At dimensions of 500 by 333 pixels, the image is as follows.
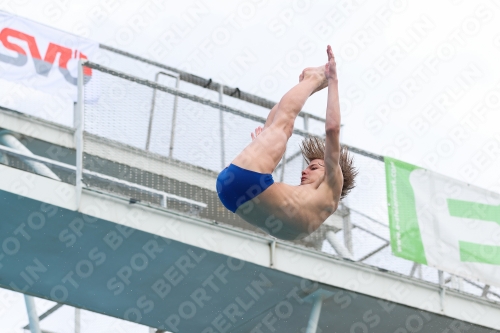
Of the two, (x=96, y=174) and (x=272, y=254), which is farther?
(x=272, y=254)

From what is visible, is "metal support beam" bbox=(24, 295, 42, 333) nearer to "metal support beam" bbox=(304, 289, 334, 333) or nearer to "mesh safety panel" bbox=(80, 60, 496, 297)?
"mesh safety panel" bbox=(80, 60, 496, 297)

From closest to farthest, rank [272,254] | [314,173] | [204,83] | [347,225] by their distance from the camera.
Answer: [314,173] → [272,254] → [347,225] → [204,83]

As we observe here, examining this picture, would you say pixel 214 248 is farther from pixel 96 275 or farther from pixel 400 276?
pixel 400 276

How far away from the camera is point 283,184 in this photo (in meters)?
5.15

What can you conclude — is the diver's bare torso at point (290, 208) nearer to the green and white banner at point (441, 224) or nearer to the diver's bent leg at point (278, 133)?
the diver's bent leg at point (278, 133)

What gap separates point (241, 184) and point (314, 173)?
0.70 m

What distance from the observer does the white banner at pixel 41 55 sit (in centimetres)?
890

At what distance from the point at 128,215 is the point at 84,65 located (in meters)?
1.53

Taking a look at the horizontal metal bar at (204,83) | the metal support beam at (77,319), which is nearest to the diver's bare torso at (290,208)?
the horizontal metal bar at (204,83)

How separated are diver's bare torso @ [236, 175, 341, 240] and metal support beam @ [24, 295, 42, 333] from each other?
3546 millimetres

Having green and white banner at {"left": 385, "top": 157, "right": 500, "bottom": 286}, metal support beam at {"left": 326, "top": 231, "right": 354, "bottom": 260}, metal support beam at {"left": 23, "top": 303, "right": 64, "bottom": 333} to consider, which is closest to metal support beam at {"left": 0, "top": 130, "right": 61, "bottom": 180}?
metal support beam at {"left": 23, "top": 303, "right": 64, "bottom": 333}

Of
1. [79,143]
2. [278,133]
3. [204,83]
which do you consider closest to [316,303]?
[204,83]

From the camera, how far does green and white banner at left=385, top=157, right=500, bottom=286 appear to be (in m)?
8.71

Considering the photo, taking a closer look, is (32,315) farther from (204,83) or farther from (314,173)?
(314,173)
